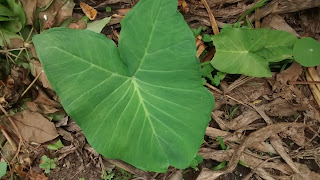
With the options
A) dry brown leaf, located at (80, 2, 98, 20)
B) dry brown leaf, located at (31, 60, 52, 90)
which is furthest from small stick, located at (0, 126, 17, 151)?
dry brown leaf, located at (80, 2, 98, 20)

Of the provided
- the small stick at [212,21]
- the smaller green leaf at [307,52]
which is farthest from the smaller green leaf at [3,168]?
the smaller green leaf at [307,52]

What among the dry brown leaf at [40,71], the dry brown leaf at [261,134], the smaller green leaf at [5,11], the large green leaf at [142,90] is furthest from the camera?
the dry brown leaf at [261,134]

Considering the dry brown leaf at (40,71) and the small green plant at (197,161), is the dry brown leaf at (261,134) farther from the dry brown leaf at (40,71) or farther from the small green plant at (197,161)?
the dry brown leaf at (40,71)

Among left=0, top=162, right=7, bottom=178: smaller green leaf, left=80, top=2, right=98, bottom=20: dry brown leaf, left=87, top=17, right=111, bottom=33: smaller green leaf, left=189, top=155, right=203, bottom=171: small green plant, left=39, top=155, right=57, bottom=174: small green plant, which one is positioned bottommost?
left=189, top=155, right=203, bottom=171: small green plant

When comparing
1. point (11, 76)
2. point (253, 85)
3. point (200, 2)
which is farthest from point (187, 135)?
point (11, 76)

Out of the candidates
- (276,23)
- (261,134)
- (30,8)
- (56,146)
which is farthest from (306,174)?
(30,8)

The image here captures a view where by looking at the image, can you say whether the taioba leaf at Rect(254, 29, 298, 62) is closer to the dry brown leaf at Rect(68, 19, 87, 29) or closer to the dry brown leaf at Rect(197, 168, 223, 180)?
the dry brown leaf at Rect(197, 168, 223, 180)

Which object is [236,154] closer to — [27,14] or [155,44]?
[155,44]
